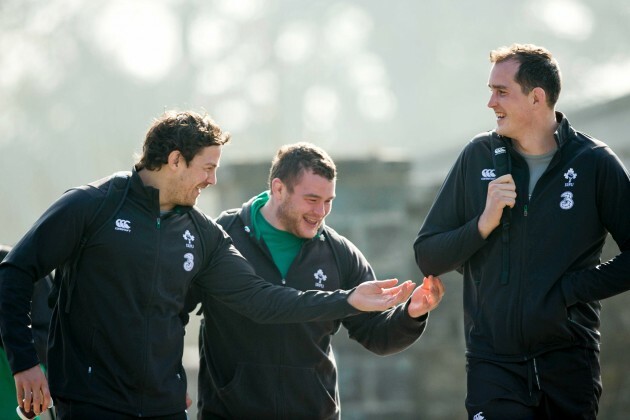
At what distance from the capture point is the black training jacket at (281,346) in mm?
5957

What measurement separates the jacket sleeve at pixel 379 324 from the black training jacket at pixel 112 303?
109 centimetres

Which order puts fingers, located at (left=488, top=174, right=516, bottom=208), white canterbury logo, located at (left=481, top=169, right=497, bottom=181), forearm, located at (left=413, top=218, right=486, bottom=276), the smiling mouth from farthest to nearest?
the smiling mouth, white canterbury logo, located at (left=481, top=169, right=497, bottom=181), forearm, located at (left=413, top=218, right=486, bottom=276), fingers, located at (left=488, top=174, right=516, bottom=208)

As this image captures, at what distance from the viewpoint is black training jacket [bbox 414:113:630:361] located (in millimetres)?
5371

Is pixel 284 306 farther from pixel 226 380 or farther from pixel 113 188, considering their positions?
pixel 113 188

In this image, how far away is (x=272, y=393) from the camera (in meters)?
5.95

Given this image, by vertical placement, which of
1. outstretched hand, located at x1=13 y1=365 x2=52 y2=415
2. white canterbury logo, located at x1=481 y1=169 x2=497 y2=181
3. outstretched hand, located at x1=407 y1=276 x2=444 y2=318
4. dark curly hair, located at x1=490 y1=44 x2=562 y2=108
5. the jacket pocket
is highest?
dark curly hair, located at x1=490 y1=44 x2=562 y2=108

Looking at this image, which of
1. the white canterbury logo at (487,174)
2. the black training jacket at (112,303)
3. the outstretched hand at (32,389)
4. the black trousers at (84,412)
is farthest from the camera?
the white canterbury logo at (487,174)

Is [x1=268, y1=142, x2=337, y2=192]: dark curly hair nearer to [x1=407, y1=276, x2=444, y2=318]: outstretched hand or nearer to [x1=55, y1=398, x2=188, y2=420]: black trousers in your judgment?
[x1=407, y1=276, x2=444, y2=318]: outstretched hand

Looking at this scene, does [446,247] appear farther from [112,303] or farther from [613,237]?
[112,303]

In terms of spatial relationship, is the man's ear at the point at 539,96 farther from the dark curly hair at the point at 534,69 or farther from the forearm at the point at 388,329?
the forearm at the point at 388,329

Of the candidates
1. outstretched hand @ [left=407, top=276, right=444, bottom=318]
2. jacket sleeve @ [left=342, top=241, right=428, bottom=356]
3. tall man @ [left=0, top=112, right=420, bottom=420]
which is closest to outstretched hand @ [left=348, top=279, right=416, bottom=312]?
tall man @ [left=0, top=112, right=420, bottom=420]

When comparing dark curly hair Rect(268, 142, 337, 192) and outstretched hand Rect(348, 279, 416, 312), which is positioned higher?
dark curly hair Rect(268, 142, 337, 192)

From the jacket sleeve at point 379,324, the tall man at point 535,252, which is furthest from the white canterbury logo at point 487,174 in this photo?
the jacket sleeve at point 379,324

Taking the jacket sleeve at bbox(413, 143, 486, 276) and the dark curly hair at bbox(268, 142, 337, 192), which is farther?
the dark curly hair at bbox(268, 142, 337, 192)
